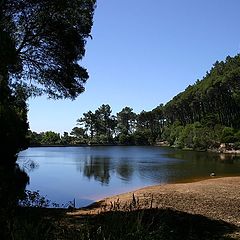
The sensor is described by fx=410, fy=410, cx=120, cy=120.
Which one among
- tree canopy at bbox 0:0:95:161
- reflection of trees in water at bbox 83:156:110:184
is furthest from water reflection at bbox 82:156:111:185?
tree canopy at bbox 0:0:95:161

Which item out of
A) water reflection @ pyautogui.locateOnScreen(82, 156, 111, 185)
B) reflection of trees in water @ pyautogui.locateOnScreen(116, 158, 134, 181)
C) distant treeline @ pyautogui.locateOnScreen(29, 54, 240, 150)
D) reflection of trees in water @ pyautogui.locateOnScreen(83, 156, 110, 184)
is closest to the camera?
water reflection @ pyautogui.locateOnScreen(82, 156, 111, 185)

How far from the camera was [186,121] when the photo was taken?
13325 cm

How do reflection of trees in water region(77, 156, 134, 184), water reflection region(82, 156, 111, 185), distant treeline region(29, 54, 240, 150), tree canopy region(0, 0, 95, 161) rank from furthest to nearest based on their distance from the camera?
distant treeline region(29, 54, 240, 150) → reflection of trees in water region(77, 156, 134, 184) → water reflection region(82, 156, 111, 185) → tree canopy region(0, 0, 95, 161)

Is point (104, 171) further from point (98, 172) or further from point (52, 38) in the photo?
point (52, 38)

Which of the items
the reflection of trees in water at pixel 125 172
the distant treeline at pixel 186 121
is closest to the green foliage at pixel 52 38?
the reflection of trees in water at pixel 125 172

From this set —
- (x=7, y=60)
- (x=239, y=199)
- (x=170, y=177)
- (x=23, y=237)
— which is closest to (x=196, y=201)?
(x=239, y=199)

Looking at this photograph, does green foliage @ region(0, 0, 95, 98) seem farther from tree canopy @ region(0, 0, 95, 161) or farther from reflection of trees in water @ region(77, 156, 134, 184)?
reflection of trees in water @ region(77, 156, 134, 184)

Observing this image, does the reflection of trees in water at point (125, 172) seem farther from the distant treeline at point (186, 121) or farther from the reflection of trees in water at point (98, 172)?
the distant treeline at point (186, 121)

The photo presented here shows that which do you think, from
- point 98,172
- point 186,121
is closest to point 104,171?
point 98,172

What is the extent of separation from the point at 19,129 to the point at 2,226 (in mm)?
30911

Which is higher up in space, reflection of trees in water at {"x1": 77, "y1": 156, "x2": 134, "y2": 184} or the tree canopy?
the tree canopy

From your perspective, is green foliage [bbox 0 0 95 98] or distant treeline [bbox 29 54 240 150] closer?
green foliage [bbox 0 0 95 98]

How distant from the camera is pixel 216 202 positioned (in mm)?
14156

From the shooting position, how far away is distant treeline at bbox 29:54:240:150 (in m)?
99.5
